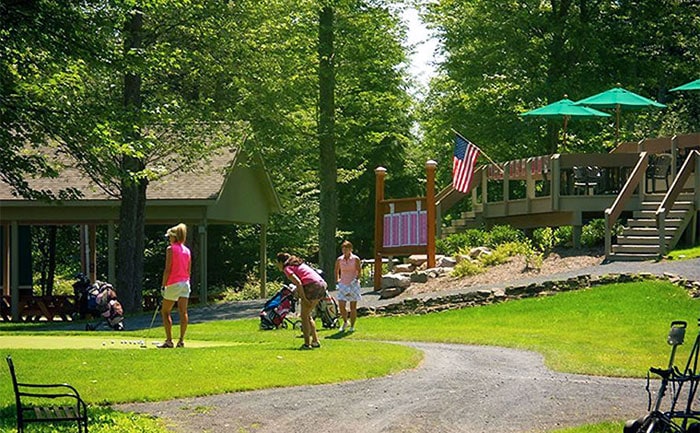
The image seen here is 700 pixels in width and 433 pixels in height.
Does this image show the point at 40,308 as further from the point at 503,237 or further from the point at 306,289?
the point at 306,289

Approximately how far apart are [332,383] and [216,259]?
30.1 m

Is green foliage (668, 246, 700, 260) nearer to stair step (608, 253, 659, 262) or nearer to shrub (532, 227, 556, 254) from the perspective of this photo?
stair step (608, 253, 659, 262)

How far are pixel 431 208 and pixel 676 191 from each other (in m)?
5.39

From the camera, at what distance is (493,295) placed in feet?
80.0

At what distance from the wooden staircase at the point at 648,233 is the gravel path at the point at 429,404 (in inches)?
428

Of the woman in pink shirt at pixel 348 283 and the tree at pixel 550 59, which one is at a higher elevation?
the tree at pixel 550 59

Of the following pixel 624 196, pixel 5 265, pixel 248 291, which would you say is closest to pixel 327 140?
pixel 248 291

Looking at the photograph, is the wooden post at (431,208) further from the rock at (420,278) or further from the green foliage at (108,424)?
the green foliage at (108,424)

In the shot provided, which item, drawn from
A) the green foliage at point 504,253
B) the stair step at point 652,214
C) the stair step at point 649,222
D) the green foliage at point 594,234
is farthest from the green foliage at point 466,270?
the stair step at point 652,214

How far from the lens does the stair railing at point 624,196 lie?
85.1ft

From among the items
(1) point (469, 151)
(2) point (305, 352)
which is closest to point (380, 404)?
(2) point (305, 352)

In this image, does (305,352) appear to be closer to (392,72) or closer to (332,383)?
(332,383)

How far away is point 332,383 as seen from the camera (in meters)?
14.0

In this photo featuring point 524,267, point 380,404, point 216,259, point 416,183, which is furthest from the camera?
point 416,183
